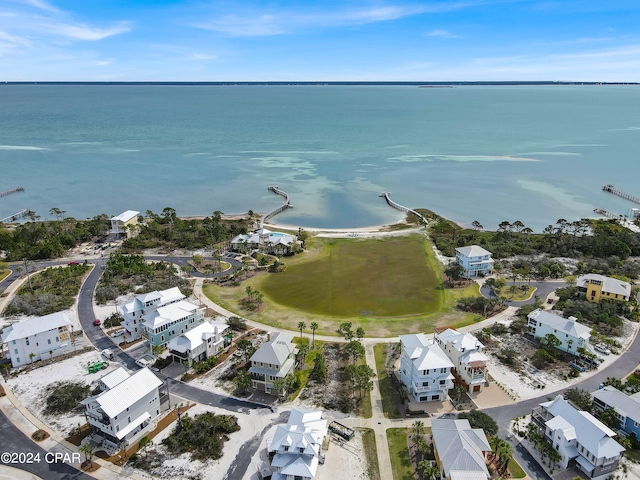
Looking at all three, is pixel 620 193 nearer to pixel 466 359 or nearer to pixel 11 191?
pixel 466 359

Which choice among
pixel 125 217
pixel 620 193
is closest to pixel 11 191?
pixel 125 217

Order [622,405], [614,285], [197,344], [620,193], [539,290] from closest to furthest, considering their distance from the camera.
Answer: [622,405], [197,344], [614,285], [539,290], [620,193]

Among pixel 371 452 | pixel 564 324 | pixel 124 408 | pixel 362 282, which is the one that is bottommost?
pixel 371 452

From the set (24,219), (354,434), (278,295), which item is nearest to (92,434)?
(354,434)

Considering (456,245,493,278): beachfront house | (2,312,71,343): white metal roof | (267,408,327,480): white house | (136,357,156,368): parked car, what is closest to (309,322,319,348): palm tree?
(267,408,327,480): white house

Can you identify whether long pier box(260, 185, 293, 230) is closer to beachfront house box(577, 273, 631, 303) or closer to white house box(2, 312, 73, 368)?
white house box(2, 312, 73, 368)

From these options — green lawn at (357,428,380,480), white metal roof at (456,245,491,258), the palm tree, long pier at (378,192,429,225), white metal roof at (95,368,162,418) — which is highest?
white metal roof at (456,245,491,258)

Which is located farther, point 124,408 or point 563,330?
point 563,330

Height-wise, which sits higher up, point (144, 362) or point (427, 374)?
point (427, 374)
